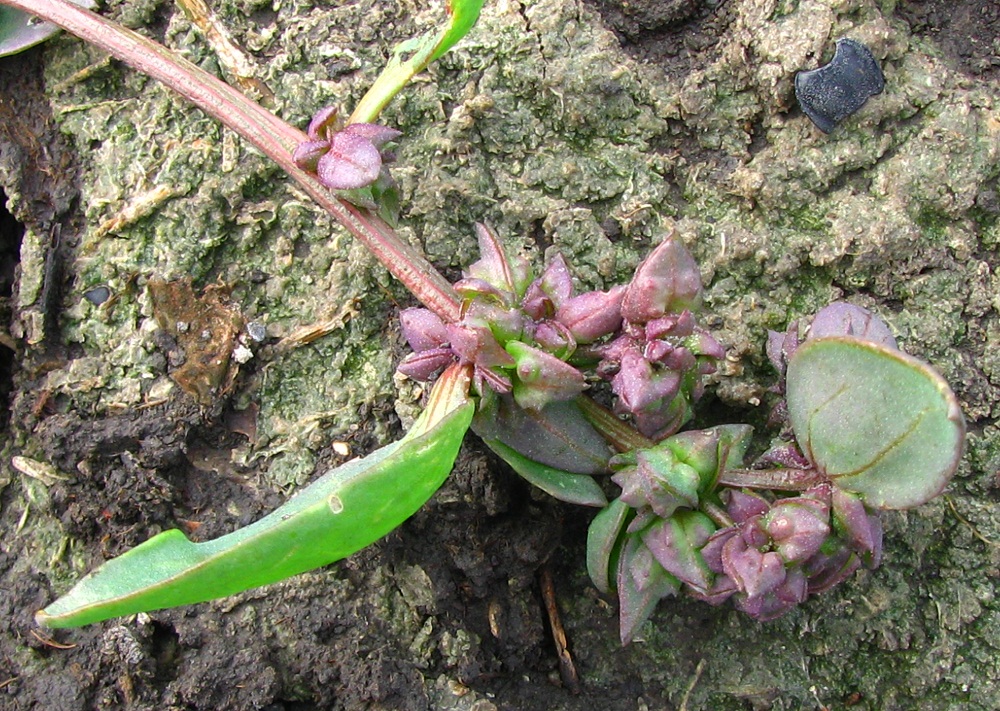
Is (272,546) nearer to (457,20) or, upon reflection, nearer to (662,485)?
(662,485)

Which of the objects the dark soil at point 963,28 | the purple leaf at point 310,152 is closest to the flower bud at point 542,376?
the purple leaf at point 310,152

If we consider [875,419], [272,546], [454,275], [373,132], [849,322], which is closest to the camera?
[272,546]

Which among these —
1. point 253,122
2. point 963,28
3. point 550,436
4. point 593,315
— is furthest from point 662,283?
point 963,28

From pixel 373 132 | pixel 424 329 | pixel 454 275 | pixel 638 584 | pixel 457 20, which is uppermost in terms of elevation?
pixel 457 20

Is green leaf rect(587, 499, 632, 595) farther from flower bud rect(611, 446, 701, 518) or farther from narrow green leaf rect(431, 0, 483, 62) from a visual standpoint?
narrow green leaf rect(431, 0, 483, 62)

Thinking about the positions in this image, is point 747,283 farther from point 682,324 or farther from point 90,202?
point 90,202

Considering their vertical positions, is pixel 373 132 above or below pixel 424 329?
above
